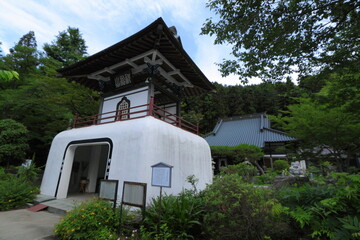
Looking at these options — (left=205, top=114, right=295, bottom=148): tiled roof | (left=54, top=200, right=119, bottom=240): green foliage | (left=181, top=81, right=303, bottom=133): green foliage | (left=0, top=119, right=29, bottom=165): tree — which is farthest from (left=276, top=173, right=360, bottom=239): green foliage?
(left=181, top=81, right=303, bottom=133): green foliage

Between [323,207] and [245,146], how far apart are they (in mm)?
11656

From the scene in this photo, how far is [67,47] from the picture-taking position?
20.9 meters

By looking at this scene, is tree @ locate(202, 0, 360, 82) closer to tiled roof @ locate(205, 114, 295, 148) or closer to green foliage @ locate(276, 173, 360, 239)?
green foliage @ locate(276, 173, 360, 239)

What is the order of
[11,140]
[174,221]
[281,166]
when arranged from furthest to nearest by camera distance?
[281,166], [11,140], [174,221]

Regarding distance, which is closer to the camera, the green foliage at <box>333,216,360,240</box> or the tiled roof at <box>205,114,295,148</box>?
the green foliage at <box>333,216,360,240</box>

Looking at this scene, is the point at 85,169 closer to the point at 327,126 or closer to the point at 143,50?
the point at 143,50

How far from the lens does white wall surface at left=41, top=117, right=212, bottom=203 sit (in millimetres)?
6191

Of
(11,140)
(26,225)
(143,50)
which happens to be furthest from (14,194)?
(143,50)

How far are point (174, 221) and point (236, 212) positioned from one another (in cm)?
154

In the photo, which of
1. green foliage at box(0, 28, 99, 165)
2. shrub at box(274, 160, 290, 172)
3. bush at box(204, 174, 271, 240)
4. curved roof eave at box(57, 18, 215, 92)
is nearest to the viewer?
bush at box(204, 174, 271, 240)

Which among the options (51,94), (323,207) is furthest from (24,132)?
(323,207)

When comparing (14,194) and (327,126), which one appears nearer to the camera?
(14,194)

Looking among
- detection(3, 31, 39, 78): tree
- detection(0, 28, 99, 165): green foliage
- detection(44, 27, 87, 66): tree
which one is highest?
detection(44, 27, 87, 66): tree

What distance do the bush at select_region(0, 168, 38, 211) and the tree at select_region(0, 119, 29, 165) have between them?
4739mm
